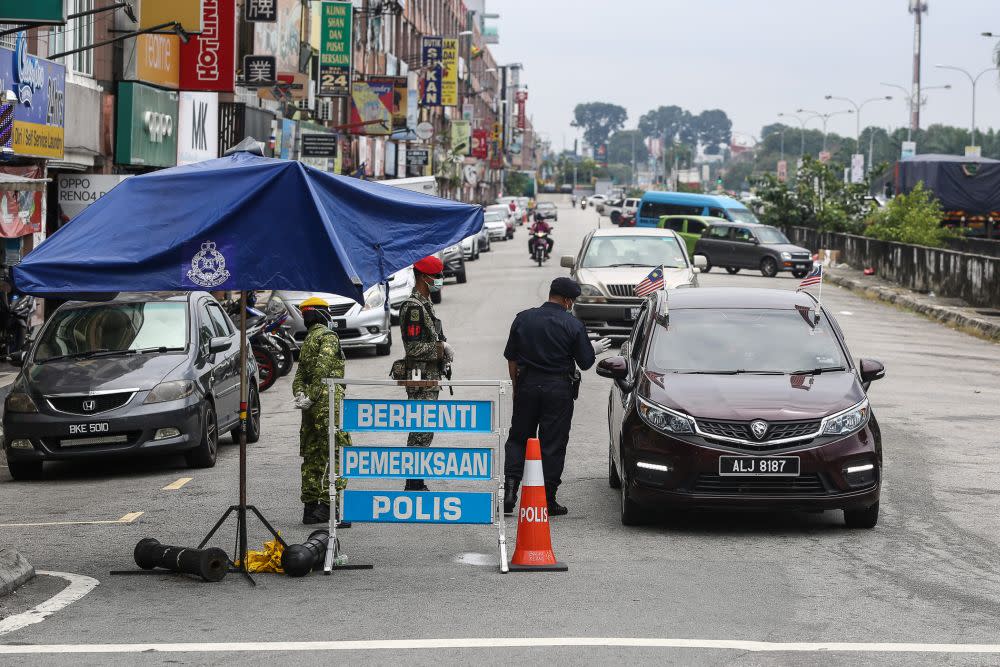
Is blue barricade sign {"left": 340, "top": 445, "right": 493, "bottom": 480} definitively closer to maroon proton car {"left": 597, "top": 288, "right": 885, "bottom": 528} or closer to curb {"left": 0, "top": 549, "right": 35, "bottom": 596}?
maroon proton car {"left": 597, "top": 288, "right": 885, "bottom": 528}

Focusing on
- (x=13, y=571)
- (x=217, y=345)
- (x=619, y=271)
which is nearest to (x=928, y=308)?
(x=619, y=271)

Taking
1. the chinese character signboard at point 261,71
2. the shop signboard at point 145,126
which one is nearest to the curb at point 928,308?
the chinese character signboard at point 261,71

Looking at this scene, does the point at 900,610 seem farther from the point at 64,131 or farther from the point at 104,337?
the point at 64,131

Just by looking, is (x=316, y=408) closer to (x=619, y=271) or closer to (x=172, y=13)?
(x=619, y=271)

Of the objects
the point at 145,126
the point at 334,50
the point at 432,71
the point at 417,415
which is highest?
the point at 432,71

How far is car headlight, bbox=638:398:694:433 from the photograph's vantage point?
10141mm

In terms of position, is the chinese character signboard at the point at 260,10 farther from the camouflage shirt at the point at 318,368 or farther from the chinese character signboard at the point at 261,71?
the camouflage shirt at the point at 318,368

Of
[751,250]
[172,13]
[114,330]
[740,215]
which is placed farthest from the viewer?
[740,215]

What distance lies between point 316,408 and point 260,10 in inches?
1109

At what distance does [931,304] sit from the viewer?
33875 mm

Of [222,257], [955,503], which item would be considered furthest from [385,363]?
[222,257]

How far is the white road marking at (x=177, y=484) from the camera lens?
1276 cm

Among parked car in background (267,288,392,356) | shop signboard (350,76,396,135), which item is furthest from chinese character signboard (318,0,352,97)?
parked car in background (267,288,392,356)

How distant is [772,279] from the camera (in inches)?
1768
